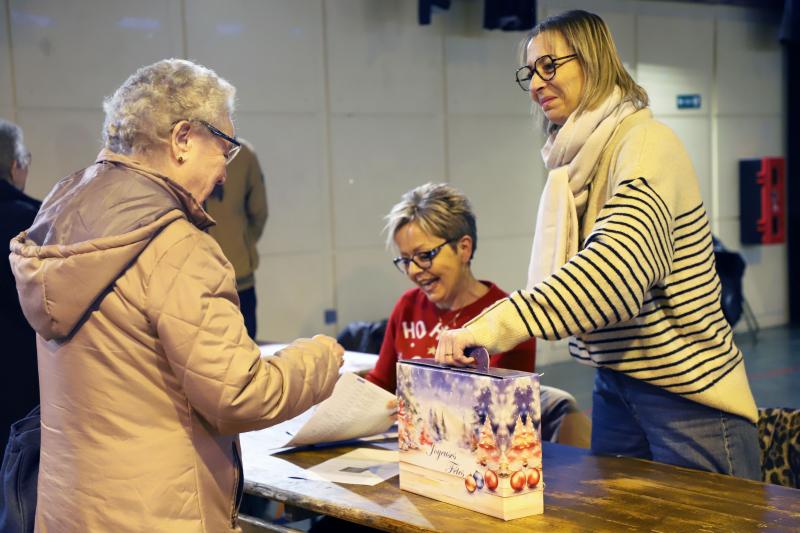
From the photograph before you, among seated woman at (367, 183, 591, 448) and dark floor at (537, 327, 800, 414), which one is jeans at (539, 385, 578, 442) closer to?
seated woman at (367, 183, 591, 448)

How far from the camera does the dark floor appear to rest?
6117 mm

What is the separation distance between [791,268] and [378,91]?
5.10m

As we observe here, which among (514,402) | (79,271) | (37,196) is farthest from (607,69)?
(37,196)

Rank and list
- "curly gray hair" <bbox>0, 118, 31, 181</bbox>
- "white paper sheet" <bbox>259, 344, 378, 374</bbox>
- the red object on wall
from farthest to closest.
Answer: the red object on wall < "white paper sheet" <bbox>259, 344, 378, 374</bbox> < "curly gray hair" <bbox>0, 118, 31, 181</bbox>

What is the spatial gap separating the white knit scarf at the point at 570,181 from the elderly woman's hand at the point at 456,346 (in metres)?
0.27

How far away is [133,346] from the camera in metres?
1.64

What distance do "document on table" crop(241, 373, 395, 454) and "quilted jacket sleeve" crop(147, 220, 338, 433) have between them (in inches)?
22.6

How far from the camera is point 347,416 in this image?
2312mm

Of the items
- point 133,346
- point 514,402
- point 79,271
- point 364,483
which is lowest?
point 364,483

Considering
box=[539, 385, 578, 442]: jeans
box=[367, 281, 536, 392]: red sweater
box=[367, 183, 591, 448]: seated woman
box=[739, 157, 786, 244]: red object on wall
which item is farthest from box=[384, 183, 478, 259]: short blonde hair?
box=[739, 157, 786, 244]: red object on wall

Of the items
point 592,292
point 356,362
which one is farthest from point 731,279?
point 592,292

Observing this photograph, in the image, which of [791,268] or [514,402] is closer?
[514,402]

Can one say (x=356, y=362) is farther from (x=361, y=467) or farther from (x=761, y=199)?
(x=761, y=199)

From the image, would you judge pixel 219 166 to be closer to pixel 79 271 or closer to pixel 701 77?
pixel 79 271
